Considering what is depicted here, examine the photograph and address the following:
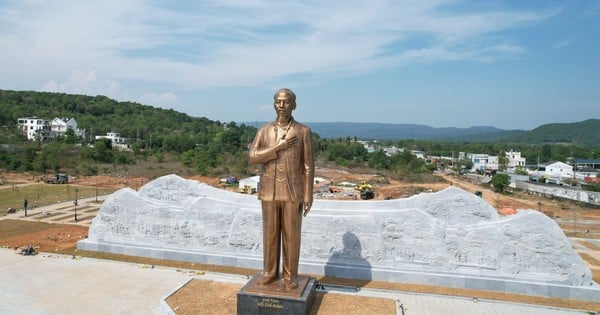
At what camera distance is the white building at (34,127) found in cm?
4862

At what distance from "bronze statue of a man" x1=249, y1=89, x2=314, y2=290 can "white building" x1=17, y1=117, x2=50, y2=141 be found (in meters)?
50.3

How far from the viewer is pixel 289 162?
6.81m

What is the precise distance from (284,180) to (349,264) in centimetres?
397

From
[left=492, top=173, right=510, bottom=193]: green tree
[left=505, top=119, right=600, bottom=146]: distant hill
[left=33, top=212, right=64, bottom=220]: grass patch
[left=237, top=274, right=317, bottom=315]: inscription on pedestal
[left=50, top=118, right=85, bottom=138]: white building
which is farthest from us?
[left=505, top=119, right=600, bottom=146]: distant hill

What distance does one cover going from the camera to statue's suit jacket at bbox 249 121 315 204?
681cm

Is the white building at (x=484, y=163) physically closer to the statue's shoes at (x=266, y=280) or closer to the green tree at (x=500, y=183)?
the green tree at (x=500, y=183)

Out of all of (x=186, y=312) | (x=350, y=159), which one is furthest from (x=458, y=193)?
(x=350, y=159)

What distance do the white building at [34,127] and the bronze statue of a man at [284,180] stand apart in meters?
50.3

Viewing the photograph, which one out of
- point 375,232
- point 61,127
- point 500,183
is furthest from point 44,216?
point 61,127

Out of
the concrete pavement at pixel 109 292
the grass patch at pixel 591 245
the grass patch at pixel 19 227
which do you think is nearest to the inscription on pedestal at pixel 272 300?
the concrete pavement at pixel 109 292

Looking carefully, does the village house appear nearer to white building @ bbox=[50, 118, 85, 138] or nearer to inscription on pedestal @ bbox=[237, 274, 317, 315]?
white building @ bbox=[50, 118, 85, 138]

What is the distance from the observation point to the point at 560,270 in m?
9.01

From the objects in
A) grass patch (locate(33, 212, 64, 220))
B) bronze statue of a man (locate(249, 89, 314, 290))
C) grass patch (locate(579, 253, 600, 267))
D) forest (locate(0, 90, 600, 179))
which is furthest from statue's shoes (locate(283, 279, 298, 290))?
forest (locate(0, 90, 600, 179))

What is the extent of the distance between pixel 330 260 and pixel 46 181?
24243mm
